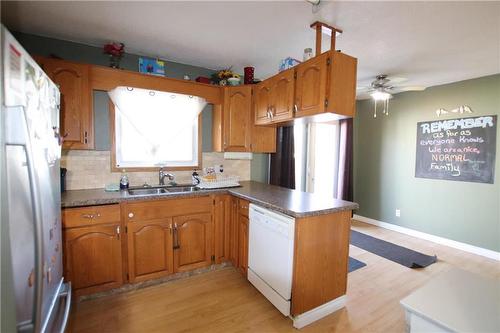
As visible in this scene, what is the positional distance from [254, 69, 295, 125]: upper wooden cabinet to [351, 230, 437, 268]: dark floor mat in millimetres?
2290

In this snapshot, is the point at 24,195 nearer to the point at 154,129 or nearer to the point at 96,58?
the point at 154,129

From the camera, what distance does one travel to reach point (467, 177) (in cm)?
323

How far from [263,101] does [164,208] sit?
1.60m

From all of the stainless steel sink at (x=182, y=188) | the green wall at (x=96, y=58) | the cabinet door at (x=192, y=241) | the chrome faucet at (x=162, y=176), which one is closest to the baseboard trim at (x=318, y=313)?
the cabinet door at (x=192, y=241)

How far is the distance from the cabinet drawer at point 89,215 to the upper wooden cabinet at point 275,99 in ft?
5.77

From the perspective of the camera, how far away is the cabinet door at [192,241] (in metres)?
2.33

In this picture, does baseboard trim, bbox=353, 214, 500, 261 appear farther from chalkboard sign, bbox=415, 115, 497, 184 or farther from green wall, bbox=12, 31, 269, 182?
green wall, bbox=12, 31, 269, 182

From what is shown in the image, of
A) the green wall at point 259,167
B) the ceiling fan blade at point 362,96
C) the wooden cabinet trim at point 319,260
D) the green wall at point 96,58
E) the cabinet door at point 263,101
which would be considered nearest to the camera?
the wooden cabinet trim at point 319,260

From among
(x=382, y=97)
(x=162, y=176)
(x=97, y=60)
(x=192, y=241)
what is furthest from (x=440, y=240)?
(x=97, y=60)

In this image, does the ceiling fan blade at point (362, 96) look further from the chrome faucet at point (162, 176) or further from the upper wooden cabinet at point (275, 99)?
the chrome faucet at point (162, 176)

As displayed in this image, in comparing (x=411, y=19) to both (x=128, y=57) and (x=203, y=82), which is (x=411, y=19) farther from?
(x=128, y=57)

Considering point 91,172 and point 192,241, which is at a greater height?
point 91,172

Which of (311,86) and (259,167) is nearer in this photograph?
(311,86)

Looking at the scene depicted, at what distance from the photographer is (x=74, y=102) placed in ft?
7.00
